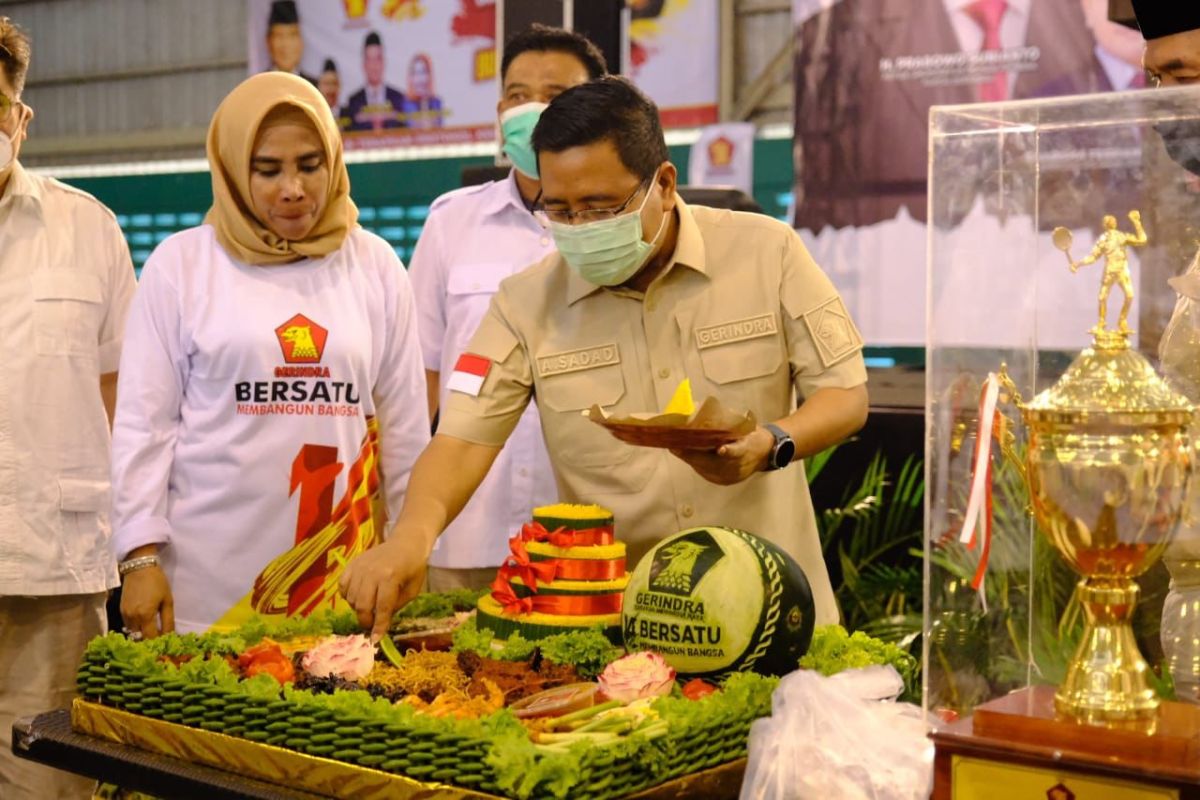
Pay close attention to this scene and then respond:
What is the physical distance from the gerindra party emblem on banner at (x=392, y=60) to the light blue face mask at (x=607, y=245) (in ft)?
22.7

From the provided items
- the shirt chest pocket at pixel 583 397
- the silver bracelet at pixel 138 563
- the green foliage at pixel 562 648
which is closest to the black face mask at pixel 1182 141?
the green foliage at pixel 562 648

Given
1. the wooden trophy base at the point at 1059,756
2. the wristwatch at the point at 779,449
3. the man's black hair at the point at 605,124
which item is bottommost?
the wooden trophy base at the point at 1059,756

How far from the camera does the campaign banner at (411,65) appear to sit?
8.70m

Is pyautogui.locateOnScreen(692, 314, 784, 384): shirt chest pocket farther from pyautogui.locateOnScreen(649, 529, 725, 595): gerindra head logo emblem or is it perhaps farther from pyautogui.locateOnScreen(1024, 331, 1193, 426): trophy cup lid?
pyautogui.locateOnScreen(1024, 331, 1193, 426): trophy cup lid

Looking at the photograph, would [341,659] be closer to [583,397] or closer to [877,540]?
[583,397]

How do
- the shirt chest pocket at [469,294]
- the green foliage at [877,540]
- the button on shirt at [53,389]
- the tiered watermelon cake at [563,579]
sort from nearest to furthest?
the tiered watermelon cake at [563,579] → the button on shirt at [53,389] → the shirt chest pocket at [469,294] → the green foliage at [877,540]

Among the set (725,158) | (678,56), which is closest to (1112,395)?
(725,158)

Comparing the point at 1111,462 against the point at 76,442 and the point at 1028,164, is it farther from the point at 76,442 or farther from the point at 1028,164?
the point at 76,442

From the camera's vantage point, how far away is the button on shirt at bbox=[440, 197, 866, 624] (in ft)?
8.21

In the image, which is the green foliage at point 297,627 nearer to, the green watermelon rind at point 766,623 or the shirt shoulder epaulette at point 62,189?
the green watermelon rind at point 766,623

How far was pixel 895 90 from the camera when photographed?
6137 millimetres

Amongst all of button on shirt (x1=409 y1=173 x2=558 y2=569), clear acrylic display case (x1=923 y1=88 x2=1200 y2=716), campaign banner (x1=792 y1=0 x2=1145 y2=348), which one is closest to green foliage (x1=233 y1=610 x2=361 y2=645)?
button on shirt (x1=409 y1=173 x2=558 y2=569)

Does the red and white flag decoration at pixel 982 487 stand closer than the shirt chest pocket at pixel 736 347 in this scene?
Yes

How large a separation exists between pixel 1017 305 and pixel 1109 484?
0.27 metres
